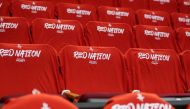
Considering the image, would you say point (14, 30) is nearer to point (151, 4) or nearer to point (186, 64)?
point (186, 64)

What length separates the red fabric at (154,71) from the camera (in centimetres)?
80

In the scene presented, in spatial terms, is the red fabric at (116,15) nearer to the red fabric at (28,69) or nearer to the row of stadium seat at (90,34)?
the row of stadium seat at (90,34)

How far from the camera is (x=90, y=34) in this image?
917 millimetres

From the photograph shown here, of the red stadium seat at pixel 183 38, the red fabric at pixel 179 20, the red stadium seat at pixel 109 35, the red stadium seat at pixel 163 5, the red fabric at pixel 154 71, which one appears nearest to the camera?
the red fabric at pixel 154 71

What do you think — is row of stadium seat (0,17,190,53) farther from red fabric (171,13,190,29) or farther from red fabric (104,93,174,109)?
red fabric (104,93,174,109)

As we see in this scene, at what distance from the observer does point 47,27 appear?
871mm

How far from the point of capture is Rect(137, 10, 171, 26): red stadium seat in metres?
1.12

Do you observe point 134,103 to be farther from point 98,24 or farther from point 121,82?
point 98,24

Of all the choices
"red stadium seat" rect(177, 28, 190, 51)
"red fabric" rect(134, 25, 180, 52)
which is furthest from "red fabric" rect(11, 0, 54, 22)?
"red stadium seat" rect(177, 28, 190, 51)

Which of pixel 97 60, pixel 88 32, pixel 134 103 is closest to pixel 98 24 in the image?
pixel 88 32

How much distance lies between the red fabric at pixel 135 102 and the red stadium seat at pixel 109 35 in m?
0.50

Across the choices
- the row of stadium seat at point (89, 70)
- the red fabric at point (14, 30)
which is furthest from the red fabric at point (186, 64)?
the red fabric at point (14, 30)

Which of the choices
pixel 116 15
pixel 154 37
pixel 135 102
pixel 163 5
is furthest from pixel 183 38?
pixel 135 102

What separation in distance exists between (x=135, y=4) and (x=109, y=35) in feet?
1.19
